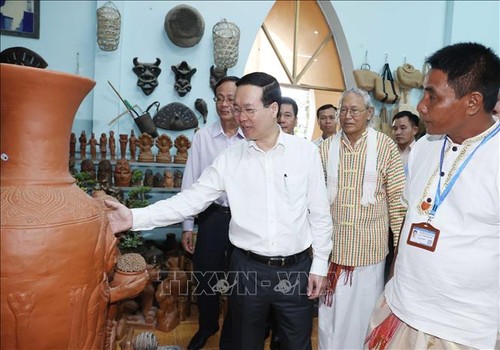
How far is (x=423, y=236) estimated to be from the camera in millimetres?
1285

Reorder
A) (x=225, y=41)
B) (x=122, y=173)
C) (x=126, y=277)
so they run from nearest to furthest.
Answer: (x=126, y=277) < (x=122, y=173) < (x=225, y=41)

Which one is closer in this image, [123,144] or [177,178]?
[123,144]

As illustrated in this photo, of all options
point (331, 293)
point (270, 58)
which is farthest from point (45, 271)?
point (270, 58)

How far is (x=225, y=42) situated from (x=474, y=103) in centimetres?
300

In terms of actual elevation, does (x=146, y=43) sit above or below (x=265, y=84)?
above

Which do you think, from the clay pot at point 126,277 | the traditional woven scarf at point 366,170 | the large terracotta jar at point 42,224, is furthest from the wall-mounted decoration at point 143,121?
the large terracotta jar at point 42,224

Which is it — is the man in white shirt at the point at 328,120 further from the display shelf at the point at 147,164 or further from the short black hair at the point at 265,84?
the short black hair at the point at 265,84

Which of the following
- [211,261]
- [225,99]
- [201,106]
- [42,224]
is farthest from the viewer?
[201,106]

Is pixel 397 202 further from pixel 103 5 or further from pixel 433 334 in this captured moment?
pixel 103 5

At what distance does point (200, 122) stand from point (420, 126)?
212 cm

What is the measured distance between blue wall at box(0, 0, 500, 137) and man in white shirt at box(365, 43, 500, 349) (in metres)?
3.09

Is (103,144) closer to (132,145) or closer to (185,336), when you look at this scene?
(132,145)

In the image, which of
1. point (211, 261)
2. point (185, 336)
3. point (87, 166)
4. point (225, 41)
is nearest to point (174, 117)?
point (225, 41)

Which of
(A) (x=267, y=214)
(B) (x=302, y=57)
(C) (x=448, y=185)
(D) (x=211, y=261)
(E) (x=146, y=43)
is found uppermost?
(B) (x=302, y=57)
